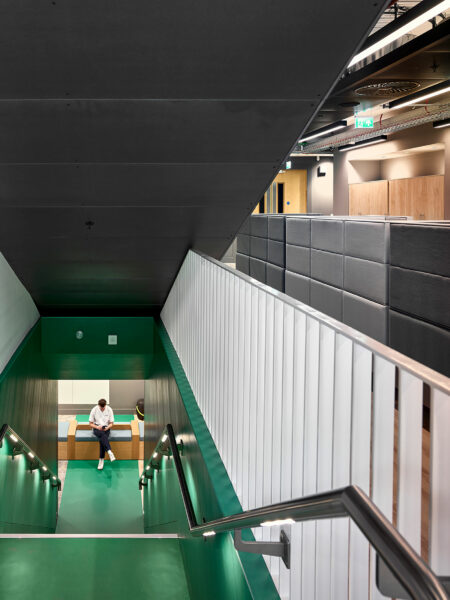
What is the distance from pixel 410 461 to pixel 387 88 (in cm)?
662

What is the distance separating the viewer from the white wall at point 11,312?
6273 mm

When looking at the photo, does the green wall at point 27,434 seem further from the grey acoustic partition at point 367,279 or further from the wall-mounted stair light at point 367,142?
the wall-mounted stair light at point 367,142

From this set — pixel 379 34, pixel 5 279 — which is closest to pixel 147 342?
pixel 5 279

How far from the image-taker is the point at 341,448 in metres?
1.69

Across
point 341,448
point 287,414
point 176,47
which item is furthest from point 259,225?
point 341,448

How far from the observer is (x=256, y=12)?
2930 mm

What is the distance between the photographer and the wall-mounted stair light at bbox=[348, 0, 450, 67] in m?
4.06

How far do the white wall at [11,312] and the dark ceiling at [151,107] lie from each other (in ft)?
1.64

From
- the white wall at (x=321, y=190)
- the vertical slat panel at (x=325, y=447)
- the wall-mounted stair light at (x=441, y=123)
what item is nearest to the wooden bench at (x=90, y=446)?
the wall-mounted stair light at (x=441, y=123)

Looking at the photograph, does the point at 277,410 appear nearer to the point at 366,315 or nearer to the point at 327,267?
the point at 366,315

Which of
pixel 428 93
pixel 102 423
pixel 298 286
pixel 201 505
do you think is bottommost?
pixel 102 423

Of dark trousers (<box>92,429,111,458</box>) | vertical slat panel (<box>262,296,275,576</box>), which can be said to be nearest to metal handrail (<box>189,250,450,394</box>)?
vertical slat panel (<box>262,296,275,576</box>)

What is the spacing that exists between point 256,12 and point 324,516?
2.41 metres

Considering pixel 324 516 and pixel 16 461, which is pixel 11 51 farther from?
pixel 16 461
